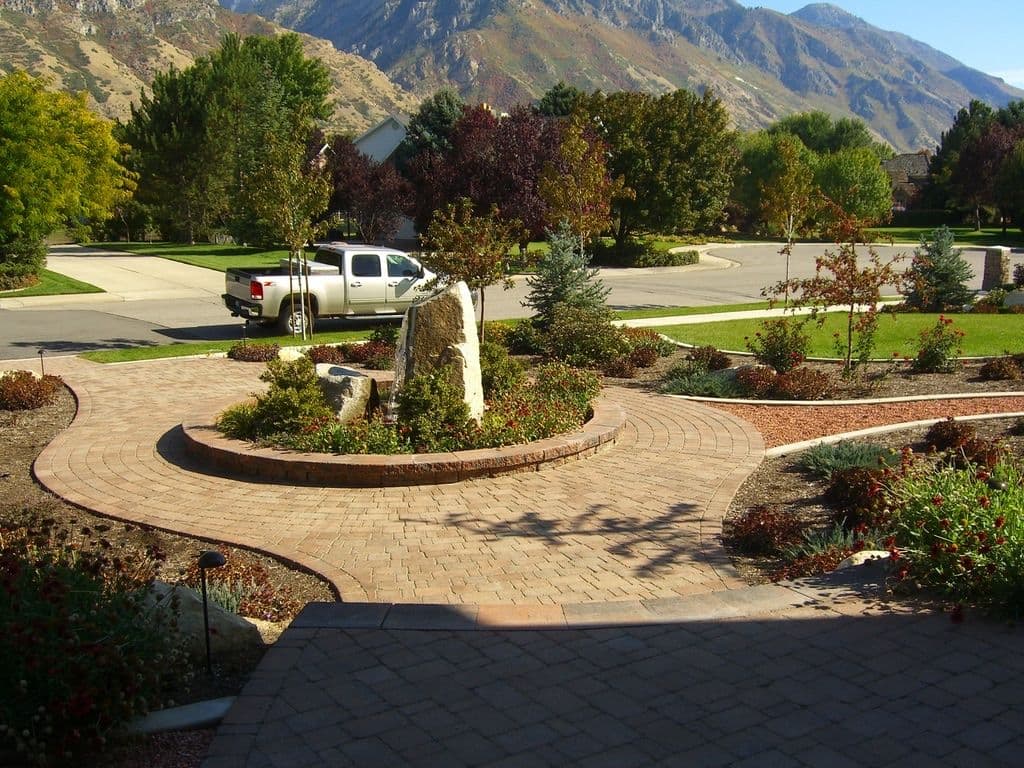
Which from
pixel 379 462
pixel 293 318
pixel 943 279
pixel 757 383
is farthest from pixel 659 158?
pixel 379 462

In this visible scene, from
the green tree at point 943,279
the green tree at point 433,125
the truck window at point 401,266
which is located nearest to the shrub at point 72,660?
the truck window at point 401,266

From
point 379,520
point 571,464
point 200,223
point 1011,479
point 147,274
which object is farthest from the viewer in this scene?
point 200,223

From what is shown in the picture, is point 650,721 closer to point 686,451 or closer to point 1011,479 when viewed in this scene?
point 1011,479

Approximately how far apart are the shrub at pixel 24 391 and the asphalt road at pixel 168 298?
4.53 m

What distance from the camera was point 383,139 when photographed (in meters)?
55.7

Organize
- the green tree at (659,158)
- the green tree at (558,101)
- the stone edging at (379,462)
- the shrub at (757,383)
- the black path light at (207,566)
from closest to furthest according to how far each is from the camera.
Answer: the black path light at (207,566) → the stone edging at (379,462) → the shrub at (757,383) → the green tree at (659,158) → the green tree at (558,101)

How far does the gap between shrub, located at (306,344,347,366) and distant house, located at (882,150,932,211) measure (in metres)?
71.5

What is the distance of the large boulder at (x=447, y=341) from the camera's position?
388 inches

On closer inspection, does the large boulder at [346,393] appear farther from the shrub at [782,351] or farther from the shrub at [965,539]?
the shrub at [782,351]

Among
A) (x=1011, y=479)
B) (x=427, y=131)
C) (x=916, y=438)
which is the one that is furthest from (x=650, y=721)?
(x=427, y=131)

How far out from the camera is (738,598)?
5.81m

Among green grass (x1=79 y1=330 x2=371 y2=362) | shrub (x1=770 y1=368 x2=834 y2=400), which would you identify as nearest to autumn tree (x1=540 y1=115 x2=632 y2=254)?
green grass (x1=79 y1=330 x2=371 y2=362)

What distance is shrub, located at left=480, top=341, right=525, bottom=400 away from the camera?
38.0 feet

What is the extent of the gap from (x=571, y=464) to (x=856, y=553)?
334 centimetres
